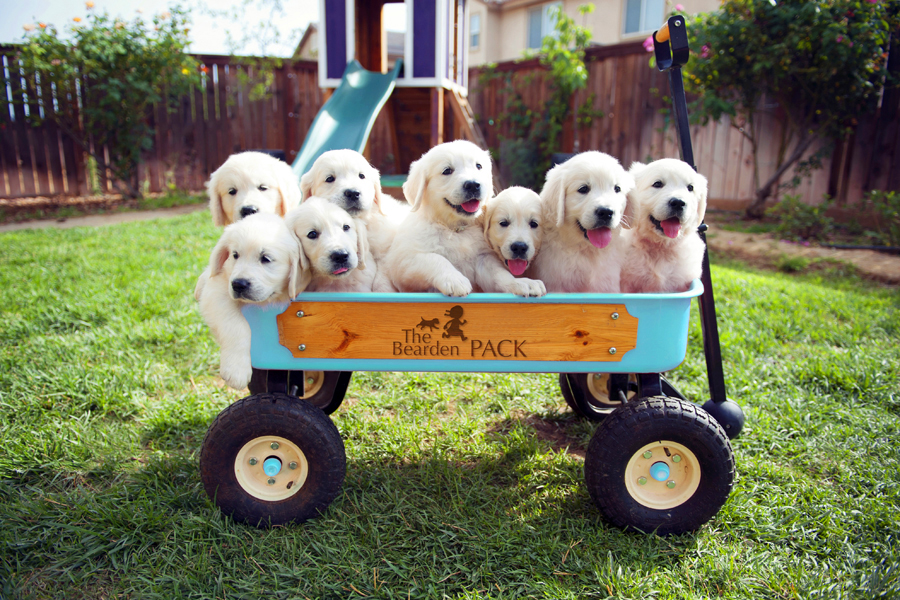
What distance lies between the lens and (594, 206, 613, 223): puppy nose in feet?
6.78

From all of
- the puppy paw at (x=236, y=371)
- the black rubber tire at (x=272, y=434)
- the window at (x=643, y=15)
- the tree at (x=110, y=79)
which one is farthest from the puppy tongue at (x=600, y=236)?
the window at (x=643, y=15)

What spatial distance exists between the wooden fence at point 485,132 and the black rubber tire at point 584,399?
660 cm

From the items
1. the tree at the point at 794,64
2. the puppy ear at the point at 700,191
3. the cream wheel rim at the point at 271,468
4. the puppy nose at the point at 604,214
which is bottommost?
the cream wheel rim at the point at 271,468

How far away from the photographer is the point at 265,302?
1.95 meters

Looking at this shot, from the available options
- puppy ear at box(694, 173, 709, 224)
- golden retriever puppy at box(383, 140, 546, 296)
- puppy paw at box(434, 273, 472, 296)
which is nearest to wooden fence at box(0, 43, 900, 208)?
puppy ear at box(694, 173, 709, 224)

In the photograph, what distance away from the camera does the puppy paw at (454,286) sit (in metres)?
1.93

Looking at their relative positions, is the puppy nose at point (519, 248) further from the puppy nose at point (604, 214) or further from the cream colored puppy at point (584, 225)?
the puppy nose at point (604, 214)

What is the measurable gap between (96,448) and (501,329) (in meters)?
2.02

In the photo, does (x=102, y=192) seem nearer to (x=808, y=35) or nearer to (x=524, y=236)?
(x=524, y=236)

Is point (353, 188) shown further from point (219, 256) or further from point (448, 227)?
point (219, 256)

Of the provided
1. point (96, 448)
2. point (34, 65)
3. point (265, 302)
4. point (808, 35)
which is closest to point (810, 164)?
point (808, 35)

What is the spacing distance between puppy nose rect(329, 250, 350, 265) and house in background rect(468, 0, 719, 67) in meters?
15.6

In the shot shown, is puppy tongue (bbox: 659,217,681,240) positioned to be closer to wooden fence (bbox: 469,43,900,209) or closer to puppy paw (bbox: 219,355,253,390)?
puppy paw (bbox: 219,355,253,390)

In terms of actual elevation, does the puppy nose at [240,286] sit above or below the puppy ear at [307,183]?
below
